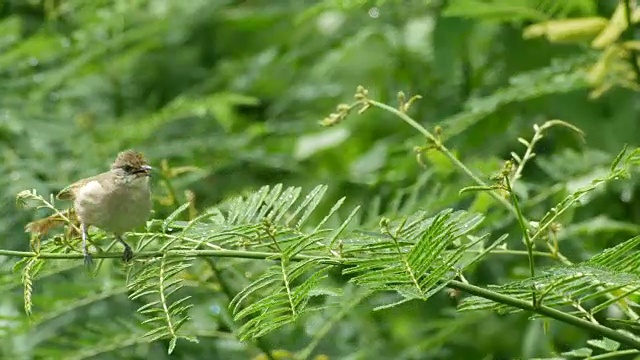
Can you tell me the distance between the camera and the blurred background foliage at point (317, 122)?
7.84 ft

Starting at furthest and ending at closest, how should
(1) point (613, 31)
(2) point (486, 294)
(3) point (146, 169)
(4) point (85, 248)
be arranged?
1. (1) point (613, 31)
2. (3) point (146, 169)
3. (4) point (85, 248)
4. (2) point (486, 294)

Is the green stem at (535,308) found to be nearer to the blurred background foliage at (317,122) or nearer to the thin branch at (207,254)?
the thin branch at (207,254)

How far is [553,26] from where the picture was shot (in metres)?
2.26

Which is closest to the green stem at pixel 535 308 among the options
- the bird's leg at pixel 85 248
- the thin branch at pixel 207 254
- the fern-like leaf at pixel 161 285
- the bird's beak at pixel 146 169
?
the thin branch at pixel 207 254

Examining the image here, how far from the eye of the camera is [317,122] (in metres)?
3.01

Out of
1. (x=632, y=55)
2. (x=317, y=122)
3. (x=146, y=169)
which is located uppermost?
(x=632, y=55)

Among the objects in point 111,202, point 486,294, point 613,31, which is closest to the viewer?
point 486,294

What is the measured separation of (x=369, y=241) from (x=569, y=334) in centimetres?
187

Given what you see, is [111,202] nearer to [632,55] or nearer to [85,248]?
[85,248]

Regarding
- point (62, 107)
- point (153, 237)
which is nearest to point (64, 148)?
point (62, 107)

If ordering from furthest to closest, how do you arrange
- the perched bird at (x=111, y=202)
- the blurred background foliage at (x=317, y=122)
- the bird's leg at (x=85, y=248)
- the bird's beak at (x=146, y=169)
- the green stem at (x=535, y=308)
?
the blurred background foliage at (x=317, y=122) < the bird's beak at (x=146, y=169) < the perched bird at (x=111, y=202) < the bird's leg at (x=85, y=248) < the green stem at (x=535, y=308)

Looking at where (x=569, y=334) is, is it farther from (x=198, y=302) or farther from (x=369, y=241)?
(x=369, y=241)

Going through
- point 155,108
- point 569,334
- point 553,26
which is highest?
point 553,26

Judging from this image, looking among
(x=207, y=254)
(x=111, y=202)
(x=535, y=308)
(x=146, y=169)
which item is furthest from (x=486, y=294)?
(x=146, y=169)
